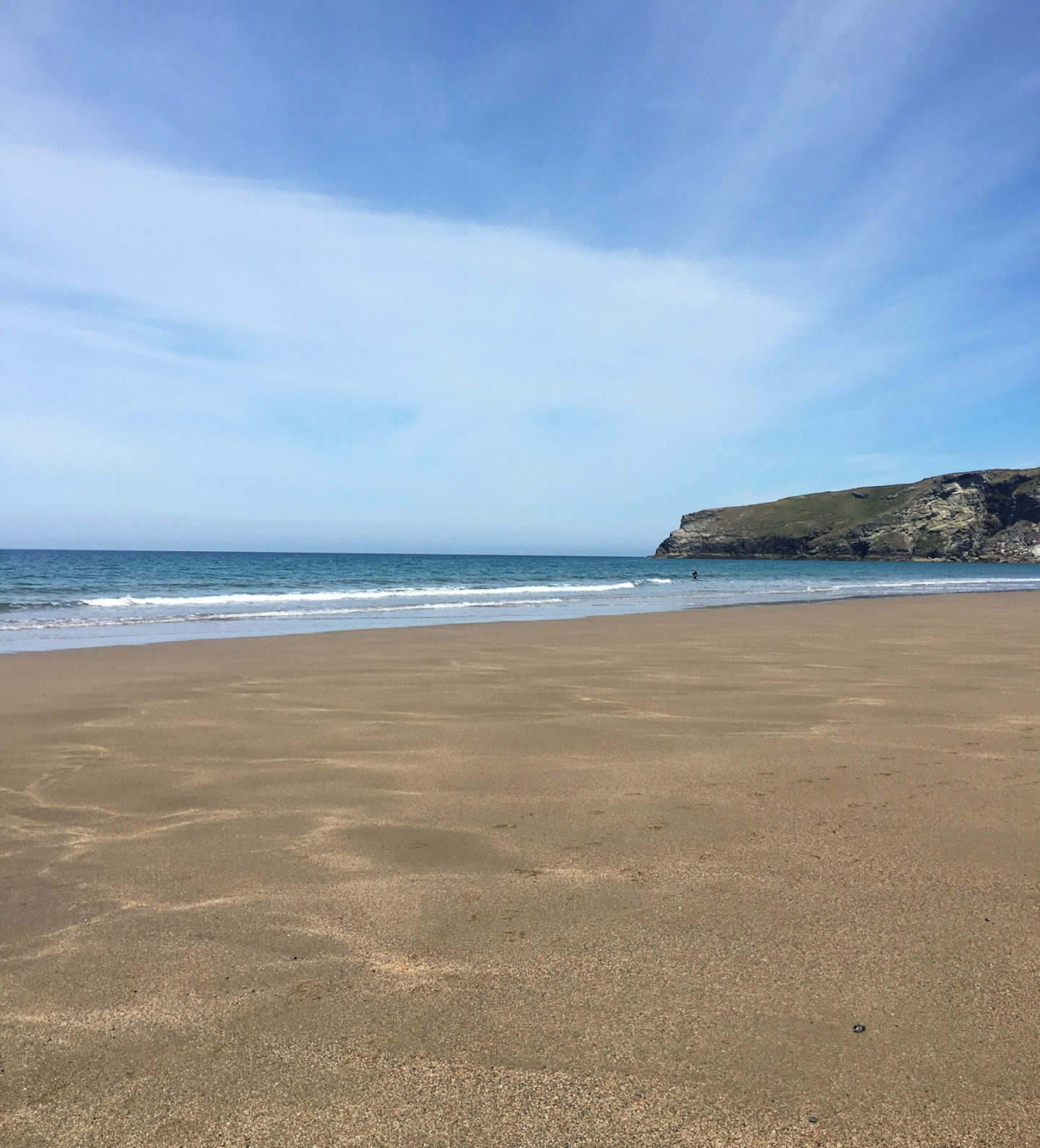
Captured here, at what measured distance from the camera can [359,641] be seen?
1401cm

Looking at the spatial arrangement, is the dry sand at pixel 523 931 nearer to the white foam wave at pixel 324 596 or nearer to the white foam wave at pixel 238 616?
the white foam wave at pixel 238 616

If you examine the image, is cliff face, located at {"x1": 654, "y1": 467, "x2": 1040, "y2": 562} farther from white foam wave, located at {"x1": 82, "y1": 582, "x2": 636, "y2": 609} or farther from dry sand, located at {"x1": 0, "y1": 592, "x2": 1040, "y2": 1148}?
dry sand, located at {"x1": 0, "y1": 592, "x2": 1040, "y2": 1148}

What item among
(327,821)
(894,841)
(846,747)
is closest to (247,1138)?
(327,821)

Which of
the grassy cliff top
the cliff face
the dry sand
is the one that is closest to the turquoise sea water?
the dry sand

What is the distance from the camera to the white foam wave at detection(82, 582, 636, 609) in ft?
84.2

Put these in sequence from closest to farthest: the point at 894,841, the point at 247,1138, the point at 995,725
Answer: the point at 247,1138, the point at 894,841, the point at 995,725

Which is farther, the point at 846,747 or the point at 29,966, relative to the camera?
the point at 846,747

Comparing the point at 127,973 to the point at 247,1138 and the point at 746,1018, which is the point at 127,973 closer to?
the point at 247,1138

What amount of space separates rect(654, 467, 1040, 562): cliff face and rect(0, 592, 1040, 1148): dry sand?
137744 millimetres

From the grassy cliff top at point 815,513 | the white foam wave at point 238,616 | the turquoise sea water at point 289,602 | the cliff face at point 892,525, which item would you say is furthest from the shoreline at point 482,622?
the grassy cliff top at point 815,513

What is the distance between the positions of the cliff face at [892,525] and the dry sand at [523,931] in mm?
137744

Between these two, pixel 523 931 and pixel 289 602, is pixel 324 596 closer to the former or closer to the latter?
pixel 289 602

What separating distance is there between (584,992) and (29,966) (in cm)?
216

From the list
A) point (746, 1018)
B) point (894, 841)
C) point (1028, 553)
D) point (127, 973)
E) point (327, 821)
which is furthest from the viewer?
point (1028, 553)
